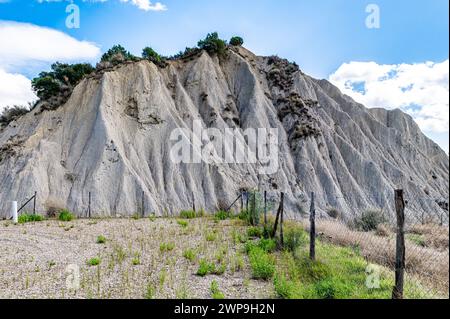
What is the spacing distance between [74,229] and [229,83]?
27.0 metres

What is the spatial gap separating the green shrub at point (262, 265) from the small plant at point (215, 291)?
119cm

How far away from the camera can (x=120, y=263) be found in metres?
10.6

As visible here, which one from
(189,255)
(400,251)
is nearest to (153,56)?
(189,255)

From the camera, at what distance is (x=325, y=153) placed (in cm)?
3691

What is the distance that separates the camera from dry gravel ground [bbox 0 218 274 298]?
27.6 feet

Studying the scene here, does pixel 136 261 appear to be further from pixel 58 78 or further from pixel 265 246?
pixel 58 78

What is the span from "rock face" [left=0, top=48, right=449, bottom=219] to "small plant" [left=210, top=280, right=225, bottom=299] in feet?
59.4

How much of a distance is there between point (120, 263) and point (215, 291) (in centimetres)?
358

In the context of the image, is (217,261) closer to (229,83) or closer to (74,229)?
(74,229)

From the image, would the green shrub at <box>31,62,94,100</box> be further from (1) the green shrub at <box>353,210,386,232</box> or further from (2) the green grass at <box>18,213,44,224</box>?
(1) the green shrub at <box>353,210,386,232</box>

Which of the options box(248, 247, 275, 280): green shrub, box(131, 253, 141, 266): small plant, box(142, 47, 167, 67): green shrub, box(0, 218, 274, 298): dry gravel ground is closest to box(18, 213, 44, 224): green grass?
box(0, 218, 274, 298): dry gravel ground

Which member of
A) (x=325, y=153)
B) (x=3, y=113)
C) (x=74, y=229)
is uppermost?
(x=3, y=113)

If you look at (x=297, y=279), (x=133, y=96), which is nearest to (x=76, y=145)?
(x=133, y=96)

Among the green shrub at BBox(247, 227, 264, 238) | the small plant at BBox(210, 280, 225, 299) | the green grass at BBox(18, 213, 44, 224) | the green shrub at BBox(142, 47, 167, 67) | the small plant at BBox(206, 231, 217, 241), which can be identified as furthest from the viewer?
the green shrub at BBox(142, 47, 167, 67)
